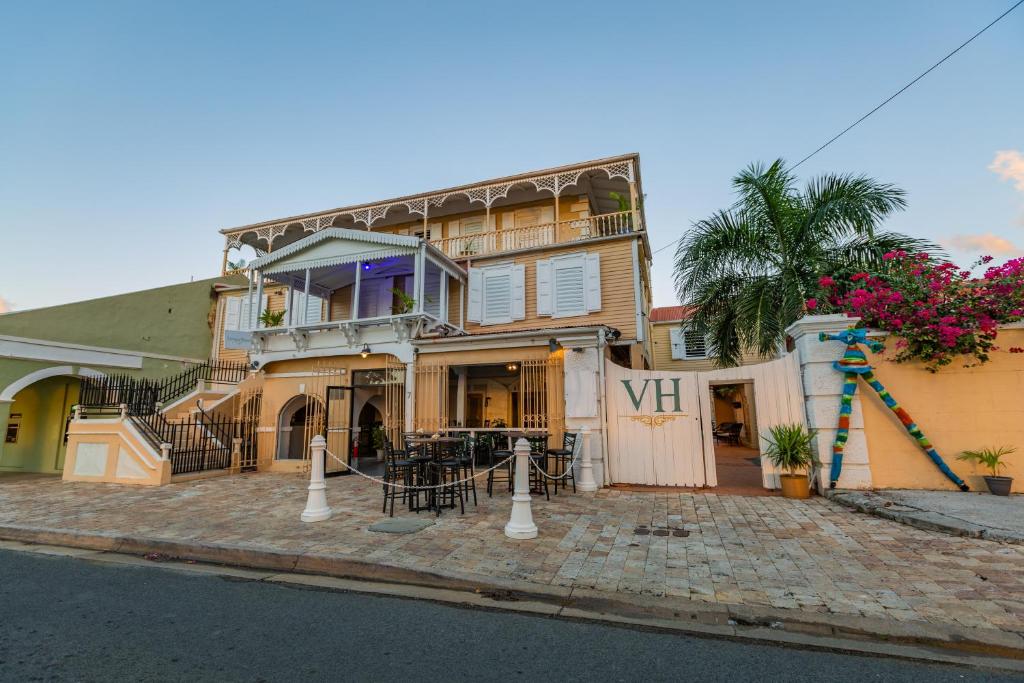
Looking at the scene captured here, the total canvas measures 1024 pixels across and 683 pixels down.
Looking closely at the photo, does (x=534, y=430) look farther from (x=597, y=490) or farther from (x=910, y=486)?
(x=910, y=486)

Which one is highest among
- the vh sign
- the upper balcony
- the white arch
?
the upper balcony

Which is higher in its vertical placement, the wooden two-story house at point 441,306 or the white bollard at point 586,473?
the wooden two-story house at point 441,306

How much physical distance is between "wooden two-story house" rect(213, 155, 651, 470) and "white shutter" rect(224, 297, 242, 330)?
1707 millimetres

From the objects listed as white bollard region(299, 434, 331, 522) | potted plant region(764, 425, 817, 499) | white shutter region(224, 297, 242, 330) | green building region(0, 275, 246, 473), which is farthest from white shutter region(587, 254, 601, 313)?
green building region(0, 275, 246, 473)

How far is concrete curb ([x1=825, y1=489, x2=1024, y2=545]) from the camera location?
15.4ft

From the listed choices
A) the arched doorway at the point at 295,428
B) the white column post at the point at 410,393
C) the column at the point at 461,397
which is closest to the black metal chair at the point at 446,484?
the white column post at the point at 410,393

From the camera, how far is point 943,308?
22.0 feet

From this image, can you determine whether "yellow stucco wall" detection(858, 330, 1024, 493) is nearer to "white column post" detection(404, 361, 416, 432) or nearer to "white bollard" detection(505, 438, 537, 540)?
"white bollard" detection(505, 438, 537, 540)

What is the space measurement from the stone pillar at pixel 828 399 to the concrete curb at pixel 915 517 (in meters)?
0.33

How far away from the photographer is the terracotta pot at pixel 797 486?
7.10 metres

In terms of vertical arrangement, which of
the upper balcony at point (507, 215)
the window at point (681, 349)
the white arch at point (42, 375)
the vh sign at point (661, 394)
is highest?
the upper balcony at point (507, 215)

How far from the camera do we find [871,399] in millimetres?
7141

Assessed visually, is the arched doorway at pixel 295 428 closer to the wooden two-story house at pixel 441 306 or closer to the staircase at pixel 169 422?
the wooden two-story house at pixel 441 306

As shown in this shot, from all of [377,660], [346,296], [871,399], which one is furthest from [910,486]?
[346,296]
